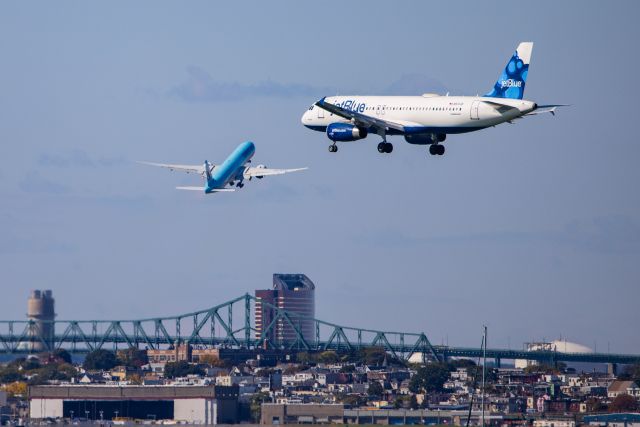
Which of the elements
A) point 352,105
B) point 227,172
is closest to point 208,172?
point 227,172

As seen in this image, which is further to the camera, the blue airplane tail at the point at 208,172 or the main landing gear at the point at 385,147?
the blue airplane tail at the point at 208,172

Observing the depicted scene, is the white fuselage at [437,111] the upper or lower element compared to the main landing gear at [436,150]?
upper

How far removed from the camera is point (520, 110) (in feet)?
429

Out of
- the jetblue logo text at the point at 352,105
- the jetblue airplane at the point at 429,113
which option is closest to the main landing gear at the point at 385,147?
the jetblue airplane at the point at 429,113

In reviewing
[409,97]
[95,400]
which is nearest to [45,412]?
[95,400]

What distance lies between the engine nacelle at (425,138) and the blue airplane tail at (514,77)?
6079mm

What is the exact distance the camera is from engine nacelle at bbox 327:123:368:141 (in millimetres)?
135875

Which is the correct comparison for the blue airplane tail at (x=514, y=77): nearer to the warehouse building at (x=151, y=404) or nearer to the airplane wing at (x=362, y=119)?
the airplane wing at (x=362, y=119)

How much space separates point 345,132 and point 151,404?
2796 inches

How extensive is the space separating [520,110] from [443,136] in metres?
8.93

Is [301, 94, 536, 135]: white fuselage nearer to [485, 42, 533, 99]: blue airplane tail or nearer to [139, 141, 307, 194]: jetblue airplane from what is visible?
[485, 42, 533, 99]: blue airplane tail

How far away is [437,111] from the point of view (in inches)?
5305

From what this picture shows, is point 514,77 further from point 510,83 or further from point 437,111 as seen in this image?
point 437,111

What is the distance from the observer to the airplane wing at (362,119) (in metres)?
136
